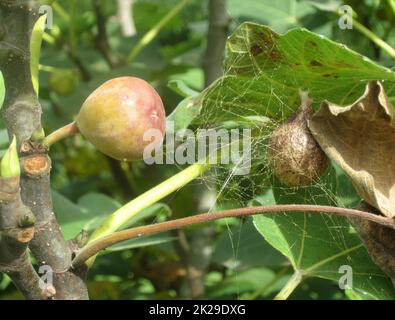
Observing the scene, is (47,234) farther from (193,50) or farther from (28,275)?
(193,50)

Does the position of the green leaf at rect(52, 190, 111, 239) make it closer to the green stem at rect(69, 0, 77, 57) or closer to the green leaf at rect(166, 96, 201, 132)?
the green leaf at rect(166, 96, 201, 132)

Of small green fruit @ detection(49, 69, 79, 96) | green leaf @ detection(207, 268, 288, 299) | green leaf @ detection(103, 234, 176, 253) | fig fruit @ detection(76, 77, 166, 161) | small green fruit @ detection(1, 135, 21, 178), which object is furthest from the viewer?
small green fruit @ detection(49, 69, 79, 96)

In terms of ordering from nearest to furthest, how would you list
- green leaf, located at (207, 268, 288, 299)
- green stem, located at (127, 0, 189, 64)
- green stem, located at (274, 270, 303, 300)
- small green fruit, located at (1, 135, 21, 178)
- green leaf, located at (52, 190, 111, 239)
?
small green fruit, located at (1, 135, 21, 178)
green stem, located at (274, 270, 303, 300)
green leaf, located at (52, 190, 111, 239)
green leaf, located at (207, 268, 288, 299)
green stem, located at (127, 0, 189, 64)

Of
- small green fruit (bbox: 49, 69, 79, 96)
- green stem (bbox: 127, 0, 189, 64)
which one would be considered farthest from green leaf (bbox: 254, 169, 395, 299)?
small green fruit (bbox: 49, 69, 79, 96)

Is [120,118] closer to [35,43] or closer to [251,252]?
[35,43]

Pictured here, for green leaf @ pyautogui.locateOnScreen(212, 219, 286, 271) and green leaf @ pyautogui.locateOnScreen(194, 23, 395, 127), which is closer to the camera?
green leaf @ pyautogui.locateOnScreen(194, 23, 395, 127)

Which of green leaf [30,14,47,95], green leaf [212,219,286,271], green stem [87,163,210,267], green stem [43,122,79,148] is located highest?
green leaf [30,14,47,95]

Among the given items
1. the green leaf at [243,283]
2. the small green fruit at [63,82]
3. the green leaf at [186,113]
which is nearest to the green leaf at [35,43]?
the green leaf at [186,113]
